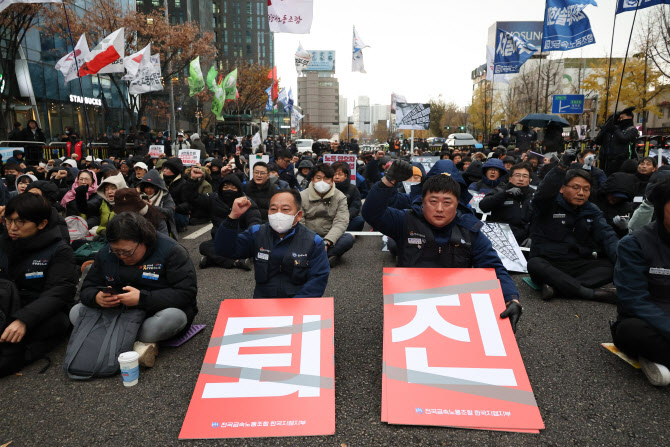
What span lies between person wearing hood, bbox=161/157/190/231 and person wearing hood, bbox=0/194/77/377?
4.95 meters

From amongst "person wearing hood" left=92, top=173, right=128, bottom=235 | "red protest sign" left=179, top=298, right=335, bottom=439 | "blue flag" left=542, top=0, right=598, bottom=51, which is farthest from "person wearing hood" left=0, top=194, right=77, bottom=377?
"blue flag" left=542, top=0, right=598, bottom=51

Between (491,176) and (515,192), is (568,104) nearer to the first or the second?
(491,176)

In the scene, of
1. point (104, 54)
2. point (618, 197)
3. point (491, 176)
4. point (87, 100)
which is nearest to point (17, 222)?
point (491, 176)

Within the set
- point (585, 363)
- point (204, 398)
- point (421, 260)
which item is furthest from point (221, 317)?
point (585, 363)

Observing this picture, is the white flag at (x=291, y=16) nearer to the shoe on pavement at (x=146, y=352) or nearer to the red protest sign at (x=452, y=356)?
the shoe on pavement at (x=146, y=352)

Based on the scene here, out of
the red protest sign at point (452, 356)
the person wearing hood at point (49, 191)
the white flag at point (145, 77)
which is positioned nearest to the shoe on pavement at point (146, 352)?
the person wearing hood at point (49, 191)

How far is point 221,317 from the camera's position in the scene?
3279 millimetres

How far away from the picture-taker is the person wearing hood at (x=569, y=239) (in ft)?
16.8

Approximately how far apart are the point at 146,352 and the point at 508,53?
19285mm

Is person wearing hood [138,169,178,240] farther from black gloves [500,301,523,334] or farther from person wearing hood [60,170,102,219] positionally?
black gloves [500,301,523,334]

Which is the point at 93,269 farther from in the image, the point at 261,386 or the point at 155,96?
the point at 155,96

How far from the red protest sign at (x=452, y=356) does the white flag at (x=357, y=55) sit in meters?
19.5

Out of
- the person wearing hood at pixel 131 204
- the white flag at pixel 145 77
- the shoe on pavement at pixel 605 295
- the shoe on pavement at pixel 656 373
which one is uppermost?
the white flag at pixel 145 77

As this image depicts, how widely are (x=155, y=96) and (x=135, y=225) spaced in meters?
45.5
